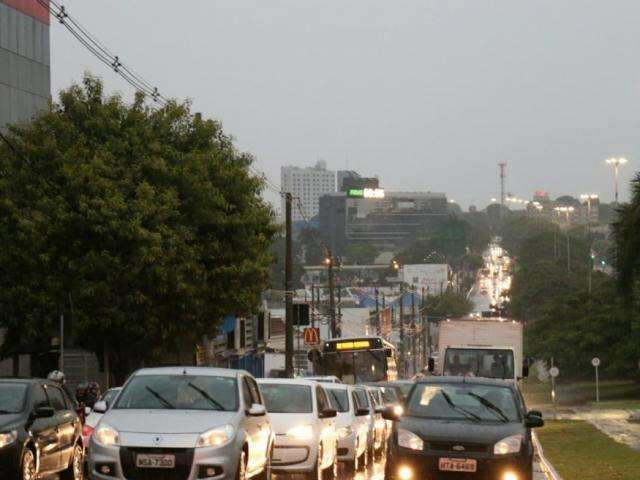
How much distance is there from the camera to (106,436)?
56.6ft

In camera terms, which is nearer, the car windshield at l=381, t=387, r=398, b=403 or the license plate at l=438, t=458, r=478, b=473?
the license plate at l=438, t=458, r=478, b=473

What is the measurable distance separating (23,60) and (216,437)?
44503mm

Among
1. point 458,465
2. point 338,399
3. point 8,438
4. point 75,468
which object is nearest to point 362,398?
point 338,399

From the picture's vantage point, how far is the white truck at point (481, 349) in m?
41.6

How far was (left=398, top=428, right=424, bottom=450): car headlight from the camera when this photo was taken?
19.1 meters

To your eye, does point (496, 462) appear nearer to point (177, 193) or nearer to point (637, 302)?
point (177, 193)

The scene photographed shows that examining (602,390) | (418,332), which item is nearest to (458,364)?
(602,390)

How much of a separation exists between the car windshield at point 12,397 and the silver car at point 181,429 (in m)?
1.56

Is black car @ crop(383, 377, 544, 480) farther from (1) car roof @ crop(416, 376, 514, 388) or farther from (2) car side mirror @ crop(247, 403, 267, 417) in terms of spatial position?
(2) car side mirror @ crop(247, 403, 267, 417)

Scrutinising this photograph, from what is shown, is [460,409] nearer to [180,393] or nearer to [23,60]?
[180,393]

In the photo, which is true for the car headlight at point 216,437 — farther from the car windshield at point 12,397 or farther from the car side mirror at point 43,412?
the car windshield at point 12,397

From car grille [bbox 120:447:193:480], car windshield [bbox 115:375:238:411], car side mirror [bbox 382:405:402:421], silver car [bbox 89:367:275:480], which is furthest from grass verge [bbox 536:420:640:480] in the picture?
car grille [bbox 120:447:193:480]

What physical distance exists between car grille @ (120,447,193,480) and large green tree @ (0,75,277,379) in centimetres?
2459

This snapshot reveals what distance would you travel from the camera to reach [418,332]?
446 ft
